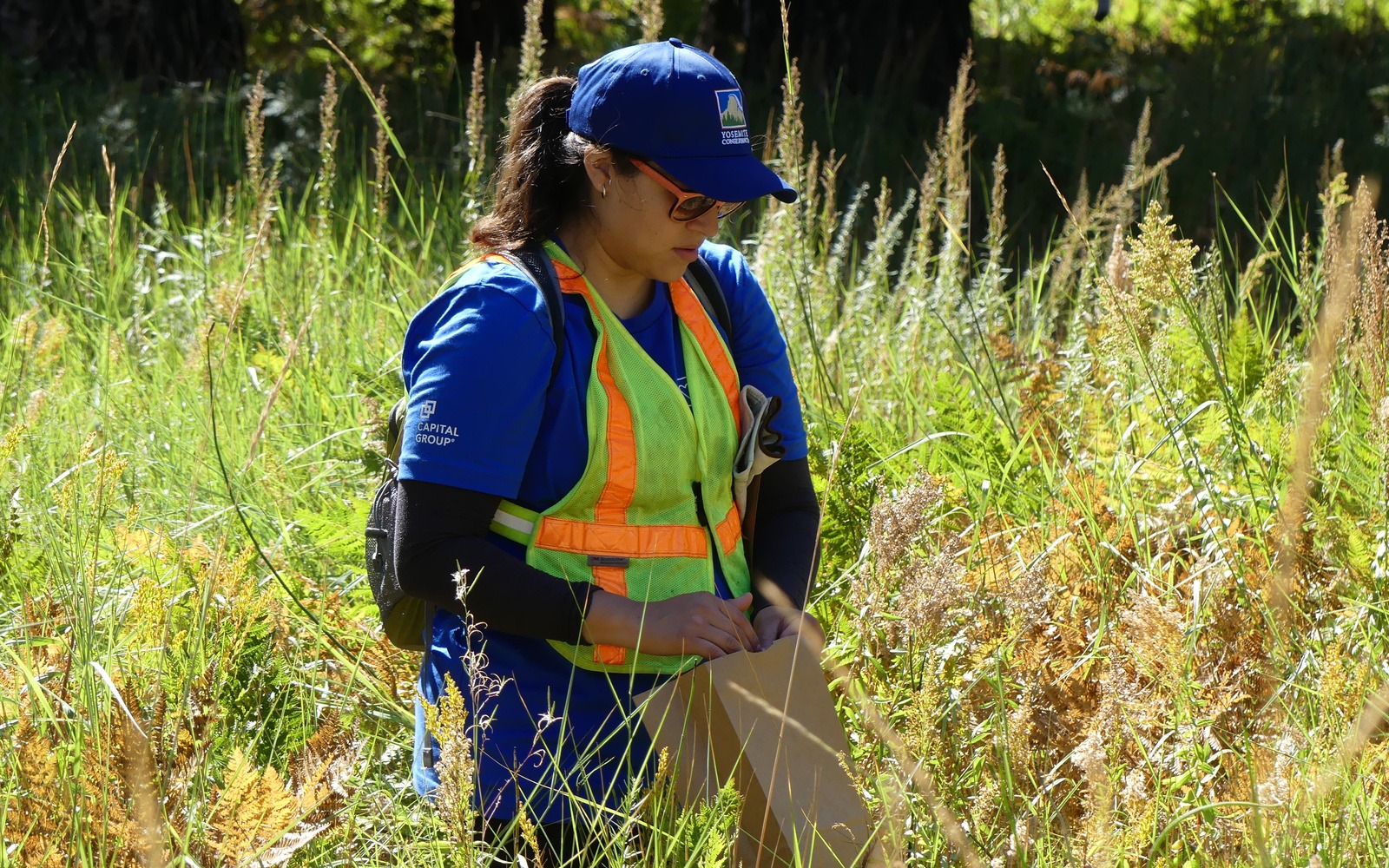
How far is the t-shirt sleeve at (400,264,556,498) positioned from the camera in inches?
85.4

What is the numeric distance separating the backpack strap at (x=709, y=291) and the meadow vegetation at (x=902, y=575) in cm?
33

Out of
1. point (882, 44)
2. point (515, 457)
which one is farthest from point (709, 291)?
point (882, 44)

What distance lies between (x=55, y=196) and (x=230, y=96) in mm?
1396

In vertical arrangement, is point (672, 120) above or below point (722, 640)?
above

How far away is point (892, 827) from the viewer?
1854mm

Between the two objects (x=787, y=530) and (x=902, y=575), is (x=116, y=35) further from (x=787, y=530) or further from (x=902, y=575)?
(x=902, y=575)

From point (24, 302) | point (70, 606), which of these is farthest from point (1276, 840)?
point (24, 302)

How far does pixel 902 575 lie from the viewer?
2105 mm

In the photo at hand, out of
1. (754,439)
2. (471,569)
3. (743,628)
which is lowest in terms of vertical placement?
(743,628)

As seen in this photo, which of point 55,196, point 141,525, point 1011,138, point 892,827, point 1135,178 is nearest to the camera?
point 892,827

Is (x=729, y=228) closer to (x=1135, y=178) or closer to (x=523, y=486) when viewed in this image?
(x=1135, y=178)

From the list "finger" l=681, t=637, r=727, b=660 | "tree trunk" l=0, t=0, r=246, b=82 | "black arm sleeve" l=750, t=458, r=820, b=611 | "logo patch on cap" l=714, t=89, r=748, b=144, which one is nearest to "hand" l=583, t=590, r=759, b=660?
"finger" l=681, t=637, r=727, b=660

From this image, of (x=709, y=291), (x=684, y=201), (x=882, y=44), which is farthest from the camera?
(x=882, y=44)

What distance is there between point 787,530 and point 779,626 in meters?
0.28
